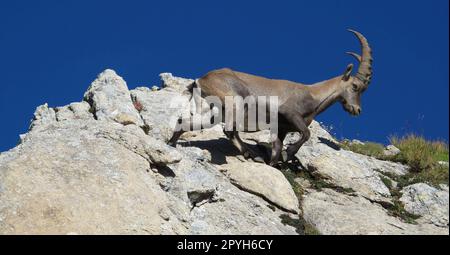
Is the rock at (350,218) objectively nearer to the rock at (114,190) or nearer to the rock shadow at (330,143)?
the rock at (114,190)

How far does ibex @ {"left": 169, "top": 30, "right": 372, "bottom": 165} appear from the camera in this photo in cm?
1673

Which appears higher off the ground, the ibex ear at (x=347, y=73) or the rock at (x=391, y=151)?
the ibex ear at (x=347, y=73)

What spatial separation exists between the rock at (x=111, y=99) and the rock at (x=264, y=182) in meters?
2.90

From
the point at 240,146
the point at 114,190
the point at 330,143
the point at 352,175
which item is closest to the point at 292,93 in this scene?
the point at 330,143

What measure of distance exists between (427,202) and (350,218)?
231 centimetres

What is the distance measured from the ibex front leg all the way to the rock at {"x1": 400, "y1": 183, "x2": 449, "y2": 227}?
8.67 feet

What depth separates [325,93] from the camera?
18.8 m

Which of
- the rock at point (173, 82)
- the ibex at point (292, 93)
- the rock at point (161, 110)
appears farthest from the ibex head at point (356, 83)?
the rock at point (173, 82)

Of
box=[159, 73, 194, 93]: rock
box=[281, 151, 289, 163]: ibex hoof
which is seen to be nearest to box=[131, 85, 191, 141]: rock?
box=[159, 73, 194, 93]: rock

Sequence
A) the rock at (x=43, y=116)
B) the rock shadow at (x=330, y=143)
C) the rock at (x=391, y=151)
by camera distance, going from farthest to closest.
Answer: the rock at (x=391, y=151), the rock shadow at (x=330, y=143), the rock at (x=43, y=116)

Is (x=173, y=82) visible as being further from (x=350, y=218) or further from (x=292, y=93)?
(x=350, y=218)

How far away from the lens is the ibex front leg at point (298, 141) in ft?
55.8

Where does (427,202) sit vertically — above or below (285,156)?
below

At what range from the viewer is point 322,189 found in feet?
51.8
